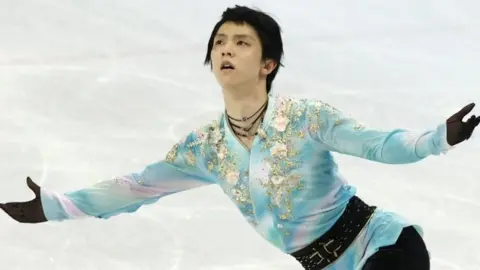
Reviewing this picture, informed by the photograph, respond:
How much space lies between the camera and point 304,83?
517 cm

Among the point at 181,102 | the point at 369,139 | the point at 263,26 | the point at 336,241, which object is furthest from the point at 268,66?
the point at 181,102

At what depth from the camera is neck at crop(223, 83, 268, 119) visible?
241 cm

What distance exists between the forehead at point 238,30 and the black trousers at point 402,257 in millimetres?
670

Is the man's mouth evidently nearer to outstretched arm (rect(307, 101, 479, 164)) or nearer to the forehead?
the forehead

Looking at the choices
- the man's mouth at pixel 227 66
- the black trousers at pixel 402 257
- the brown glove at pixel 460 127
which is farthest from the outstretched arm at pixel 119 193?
the brown glove at pixel 460 127

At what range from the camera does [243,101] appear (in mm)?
2416

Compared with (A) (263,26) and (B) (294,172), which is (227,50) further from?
(B) (294,172)

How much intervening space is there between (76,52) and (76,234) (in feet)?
6.95

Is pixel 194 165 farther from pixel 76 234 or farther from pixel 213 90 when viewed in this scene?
pixel 213 90

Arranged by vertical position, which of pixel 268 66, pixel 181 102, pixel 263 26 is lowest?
pixel 181 102

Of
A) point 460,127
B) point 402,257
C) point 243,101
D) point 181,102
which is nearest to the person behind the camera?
point 460,127

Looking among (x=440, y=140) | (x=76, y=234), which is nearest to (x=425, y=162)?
(x=76, y=234)

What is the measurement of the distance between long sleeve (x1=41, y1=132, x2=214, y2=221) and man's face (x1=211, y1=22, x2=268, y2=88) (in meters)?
0.24

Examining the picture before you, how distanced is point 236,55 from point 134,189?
20.0 inches
